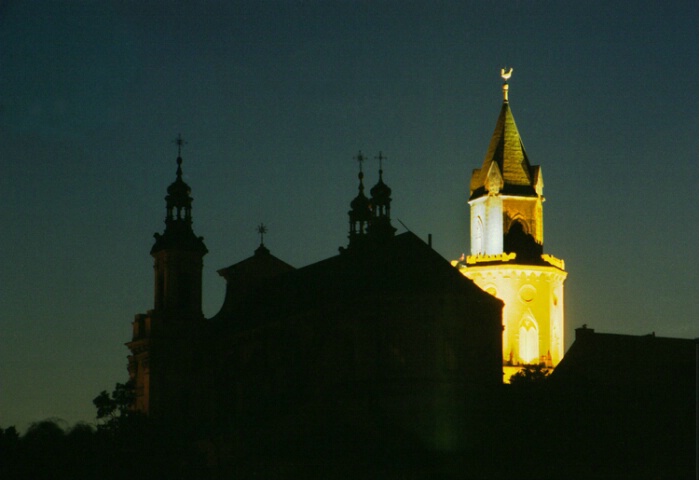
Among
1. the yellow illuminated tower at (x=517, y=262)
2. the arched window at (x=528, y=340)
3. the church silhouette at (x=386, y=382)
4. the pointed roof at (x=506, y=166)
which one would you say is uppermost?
the pointed roof at (x=506, y=166)

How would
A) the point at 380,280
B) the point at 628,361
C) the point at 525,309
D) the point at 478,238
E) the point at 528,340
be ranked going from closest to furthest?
the point at 380,280
the point at 628,361
the point at 525,309
the point at 528,340
the point at 478,238

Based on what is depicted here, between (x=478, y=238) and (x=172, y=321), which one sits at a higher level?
(x=478, y=238)

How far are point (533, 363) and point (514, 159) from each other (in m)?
13.7

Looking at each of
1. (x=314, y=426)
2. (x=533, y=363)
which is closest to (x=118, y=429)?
(x=314, y=426)

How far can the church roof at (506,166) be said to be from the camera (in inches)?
4847

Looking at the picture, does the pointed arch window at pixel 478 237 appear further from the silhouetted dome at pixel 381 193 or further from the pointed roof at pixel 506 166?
the silhouetted dome at pixel 381 193

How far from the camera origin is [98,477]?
273ft

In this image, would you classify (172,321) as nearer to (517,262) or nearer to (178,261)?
(178,261)

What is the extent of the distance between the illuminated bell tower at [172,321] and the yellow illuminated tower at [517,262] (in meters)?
21.1

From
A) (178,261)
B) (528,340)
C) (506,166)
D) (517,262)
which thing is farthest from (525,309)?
(178,261)

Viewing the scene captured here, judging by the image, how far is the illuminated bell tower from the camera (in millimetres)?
106438

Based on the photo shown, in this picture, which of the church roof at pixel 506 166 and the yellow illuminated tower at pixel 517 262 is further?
the church roof at pixel 506 166

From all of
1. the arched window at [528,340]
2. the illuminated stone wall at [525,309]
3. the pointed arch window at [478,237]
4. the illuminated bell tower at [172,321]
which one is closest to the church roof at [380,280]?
the illuminated bell tower at [172,321]

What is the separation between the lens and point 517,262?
122m
